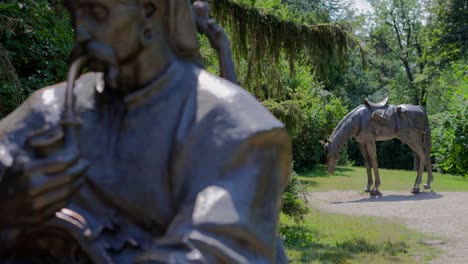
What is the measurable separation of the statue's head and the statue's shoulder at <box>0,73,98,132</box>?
15 centimetres

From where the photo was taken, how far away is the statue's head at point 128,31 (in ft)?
5.77

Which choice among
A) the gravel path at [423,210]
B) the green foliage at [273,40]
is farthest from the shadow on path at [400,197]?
the green foliage at [273,40]

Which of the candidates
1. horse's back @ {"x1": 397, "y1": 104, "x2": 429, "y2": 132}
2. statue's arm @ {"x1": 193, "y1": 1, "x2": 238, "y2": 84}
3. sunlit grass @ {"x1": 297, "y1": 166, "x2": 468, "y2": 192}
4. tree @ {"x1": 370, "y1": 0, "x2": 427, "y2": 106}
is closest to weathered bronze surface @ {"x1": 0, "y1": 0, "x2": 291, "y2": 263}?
statue's arm @ {"x1": 193, "y1": 1, "x2": 238, "y2": 84}

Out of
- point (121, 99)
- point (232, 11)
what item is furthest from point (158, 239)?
point (232, 11)

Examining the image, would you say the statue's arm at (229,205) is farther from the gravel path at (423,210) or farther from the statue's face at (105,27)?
the gravel path at (423,210)

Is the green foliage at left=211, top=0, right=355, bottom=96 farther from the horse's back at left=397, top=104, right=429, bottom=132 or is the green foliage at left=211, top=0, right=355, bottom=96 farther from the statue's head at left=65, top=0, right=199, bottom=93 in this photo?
the horse's back at left=397, top=104, right=429, bottom=132

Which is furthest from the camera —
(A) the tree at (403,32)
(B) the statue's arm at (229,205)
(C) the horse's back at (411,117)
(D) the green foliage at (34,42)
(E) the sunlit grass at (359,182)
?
(A) the tree at (403,32)

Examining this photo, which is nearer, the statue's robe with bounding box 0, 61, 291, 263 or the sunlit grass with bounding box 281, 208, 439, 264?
the statue's robe with bounding box 0, 61, 291, 263

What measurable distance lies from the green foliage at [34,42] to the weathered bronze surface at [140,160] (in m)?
3.23

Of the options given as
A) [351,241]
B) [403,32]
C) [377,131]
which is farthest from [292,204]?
[403,32]

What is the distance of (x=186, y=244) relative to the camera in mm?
1557

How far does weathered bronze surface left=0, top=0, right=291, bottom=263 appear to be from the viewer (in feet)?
5.40

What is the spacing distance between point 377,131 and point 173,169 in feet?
45.4

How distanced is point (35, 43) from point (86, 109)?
13.6 feet
